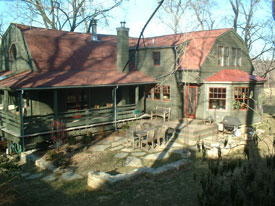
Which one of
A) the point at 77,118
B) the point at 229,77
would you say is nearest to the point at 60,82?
the point at 77,118

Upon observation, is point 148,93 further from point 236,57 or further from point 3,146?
point 3,146

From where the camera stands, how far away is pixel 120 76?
16438 millimetres

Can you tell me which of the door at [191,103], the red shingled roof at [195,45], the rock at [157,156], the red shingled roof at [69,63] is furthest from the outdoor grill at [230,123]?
the red shingled roof at [69,63]

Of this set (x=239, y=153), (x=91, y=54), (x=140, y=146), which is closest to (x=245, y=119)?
(x=239, y=153)

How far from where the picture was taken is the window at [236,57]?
18.0 m

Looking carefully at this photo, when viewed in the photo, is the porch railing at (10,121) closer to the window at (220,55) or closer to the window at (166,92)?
the window at (166,92)

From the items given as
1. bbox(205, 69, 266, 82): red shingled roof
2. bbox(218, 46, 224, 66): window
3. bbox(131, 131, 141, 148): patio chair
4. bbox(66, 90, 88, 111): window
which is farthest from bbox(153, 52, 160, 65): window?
bbox(131, 131, 141, 148): patio chair

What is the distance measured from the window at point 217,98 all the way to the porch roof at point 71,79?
13.1ft

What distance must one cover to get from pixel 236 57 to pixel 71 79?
11.8m

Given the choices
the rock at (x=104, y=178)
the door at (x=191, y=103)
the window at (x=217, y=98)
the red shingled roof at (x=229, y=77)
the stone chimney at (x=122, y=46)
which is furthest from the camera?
the stone chimney at (x=122, y=46)

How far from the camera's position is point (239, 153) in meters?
10.4

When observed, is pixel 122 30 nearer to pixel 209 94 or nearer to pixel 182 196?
pixel 209 94

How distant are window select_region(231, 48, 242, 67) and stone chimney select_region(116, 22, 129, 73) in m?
7.59

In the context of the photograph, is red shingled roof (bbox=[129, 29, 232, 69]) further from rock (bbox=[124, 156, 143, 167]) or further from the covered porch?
rock (bbox=[124, 156, 143, 167])
